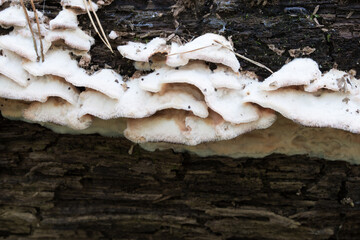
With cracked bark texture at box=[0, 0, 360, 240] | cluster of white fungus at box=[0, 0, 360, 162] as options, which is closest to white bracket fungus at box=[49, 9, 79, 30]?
cluster of white fungus at box=[0, 0, 360, 162]

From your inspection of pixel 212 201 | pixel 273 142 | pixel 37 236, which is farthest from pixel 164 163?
pixel 37 236

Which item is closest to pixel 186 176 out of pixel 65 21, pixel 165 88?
pixel 165 88

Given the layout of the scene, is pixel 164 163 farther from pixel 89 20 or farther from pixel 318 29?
pixel 318 29

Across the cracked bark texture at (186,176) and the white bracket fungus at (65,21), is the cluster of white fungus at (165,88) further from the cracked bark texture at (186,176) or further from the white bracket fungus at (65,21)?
the cracked bark texture at (186,176)

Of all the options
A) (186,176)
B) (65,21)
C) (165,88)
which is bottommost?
(186,176)

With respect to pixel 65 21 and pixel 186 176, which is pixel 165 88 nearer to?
pixel 65 21

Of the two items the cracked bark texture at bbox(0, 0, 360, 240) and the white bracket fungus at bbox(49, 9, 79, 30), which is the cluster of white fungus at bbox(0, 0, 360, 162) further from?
the cracked bark texture at bbox(0, 0, 360, 240)
